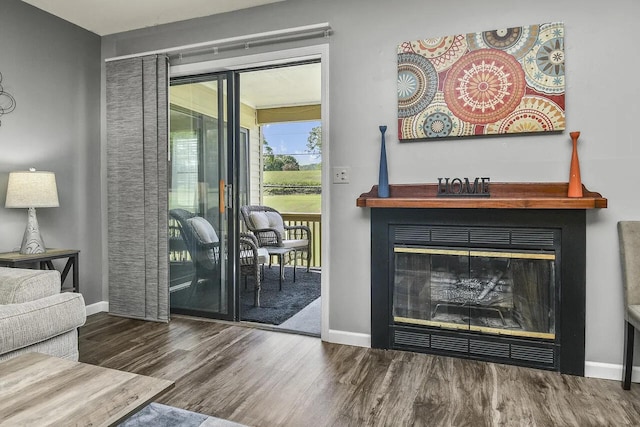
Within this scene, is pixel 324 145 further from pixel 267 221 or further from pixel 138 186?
pixel 267 221

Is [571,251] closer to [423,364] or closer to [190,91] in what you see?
[423,364]

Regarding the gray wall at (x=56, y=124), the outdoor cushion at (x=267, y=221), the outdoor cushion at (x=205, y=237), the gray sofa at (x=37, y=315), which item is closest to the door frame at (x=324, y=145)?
the outdoor cushion at (x=205, y=237)

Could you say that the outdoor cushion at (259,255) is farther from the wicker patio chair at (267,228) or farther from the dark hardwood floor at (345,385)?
the dark hardwood floor at (345,385)

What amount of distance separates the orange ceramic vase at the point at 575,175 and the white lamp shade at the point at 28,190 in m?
3.40

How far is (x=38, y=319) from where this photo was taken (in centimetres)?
196

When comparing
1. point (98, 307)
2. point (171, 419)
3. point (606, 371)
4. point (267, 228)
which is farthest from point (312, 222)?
point (171, 419)

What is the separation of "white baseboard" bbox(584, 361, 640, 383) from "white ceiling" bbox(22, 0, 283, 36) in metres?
3.18

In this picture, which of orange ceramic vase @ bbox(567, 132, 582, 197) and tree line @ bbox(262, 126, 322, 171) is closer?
orange ceramic vase @ bbox(567, 132, 582, 197)

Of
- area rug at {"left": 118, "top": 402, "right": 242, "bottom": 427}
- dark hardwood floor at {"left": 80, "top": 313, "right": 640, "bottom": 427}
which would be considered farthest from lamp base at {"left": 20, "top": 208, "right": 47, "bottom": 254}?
area rug at {"left": 118, "top": 402, "right": 242, "bottom": 427}

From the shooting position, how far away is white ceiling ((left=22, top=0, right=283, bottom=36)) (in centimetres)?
298

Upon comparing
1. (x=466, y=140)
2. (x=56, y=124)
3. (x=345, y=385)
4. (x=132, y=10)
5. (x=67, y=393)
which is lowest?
(x=345, y=385)

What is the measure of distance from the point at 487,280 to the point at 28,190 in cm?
311

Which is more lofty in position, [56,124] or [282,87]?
[282,87]

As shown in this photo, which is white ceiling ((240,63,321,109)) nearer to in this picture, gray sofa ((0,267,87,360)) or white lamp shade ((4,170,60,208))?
white lamp shade ((4,170,60,208))
